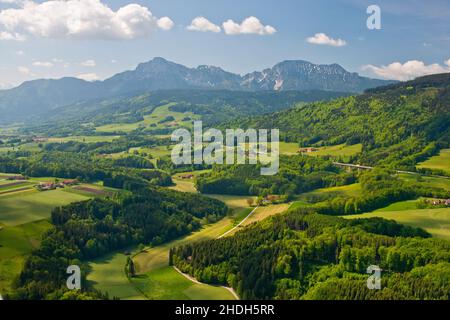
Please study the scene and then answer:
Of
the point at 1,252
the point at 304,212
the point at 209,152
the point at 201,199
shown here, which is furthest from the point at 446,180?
the point at 1,252

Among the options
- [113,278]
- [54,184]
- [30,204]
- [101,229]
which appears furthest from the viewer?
[54,184]

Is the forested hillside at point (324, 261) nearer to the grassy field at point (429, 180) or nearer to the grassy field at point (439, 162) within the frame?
the grassy field at point (429, 180)

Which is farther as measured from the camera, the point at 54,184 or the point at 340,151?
the point at 340,151

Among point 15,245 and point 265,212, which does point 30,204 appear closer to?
point 15,245

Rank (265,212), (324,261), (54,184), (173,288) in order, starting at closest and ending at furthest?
(173,288) → (324,261) → (265,212) → (54,184)

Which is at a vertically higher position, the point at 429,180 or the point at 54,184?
the point at 429,180

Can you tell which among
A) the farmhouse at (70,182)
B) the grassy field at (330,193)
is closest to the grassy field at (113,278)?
the farmhouse at (70,182)

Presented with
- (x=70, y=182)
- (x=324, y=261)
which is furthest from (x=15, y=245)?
(x=70, y=182)
